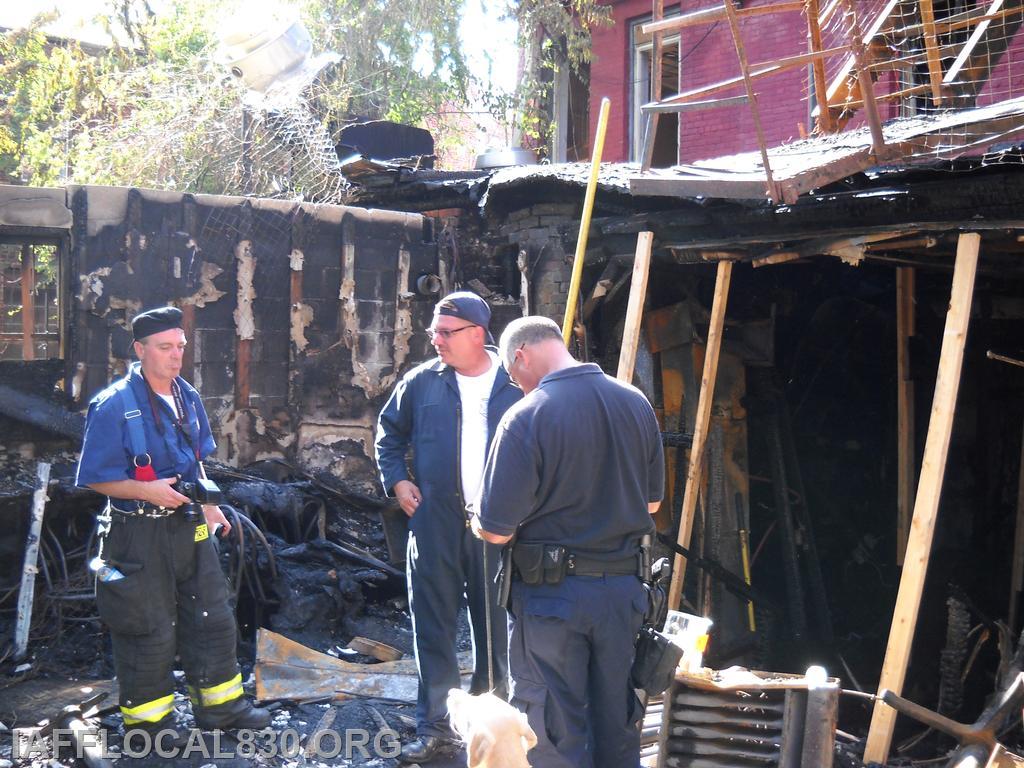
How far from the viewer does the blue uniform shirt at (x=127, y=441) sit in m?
4.20

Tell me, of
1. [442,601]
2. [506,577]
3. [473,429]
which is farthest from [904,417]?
[506,577]

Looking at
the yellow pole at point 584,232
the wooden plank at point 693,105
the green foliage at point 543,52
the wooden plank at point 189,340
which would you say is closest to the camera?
the wooden plank at point 693,105

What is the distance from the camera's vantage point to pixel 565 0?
13430mm

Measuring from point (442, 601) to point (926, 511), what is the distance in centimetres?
223

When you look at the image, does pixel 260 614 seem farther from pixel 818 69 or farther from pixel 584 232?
pixel 818 69

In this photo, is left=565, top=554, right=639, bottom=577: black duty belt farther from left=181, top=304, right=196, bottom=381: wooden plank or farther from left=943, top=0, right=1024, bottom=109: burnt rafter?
left=943, top=0, right=1024, bottom=109: burnt rafter

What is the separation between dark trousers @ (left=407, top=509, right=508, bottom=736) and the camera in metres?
4.45

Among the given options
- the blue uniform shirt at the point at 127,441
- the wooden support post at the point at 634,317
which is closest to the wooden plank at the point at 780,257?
the wooden support post at the point at 634,317

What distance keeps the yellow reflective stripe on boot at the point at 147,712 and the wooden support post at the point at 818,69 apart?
15.1ft

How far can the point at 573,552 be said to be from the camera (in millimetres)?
3461

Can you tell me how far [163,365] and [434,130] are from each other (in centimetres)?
1161

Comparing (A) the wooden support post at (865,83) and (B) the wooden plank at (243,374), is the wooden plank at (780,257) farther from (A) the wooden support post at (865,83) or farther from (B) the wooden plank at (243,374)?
(B) the wooden plank at (243,374)

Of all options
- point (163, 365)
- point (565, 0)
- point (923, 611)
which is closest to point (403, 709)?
point (163, 365)

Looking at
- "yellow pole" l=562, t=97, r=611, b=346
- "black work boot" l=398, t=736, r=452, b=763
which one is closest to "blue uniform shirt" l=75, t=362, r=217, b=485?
"black work boot" l=398, t=736, r=452, b=763
